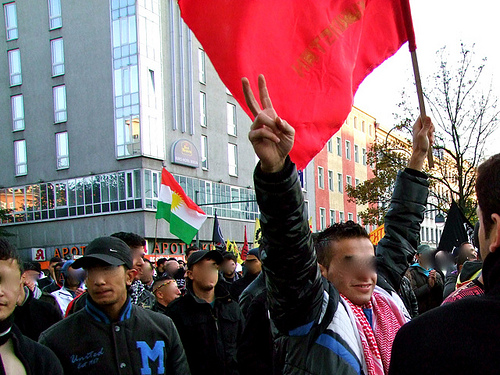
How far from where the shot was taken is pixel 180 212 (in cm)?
1256

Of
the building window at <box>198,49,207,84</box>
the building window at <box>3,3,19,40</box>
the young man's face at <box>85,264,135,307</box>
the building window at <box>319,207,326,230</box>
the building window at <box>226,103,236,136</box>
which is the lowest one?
the building window at <box>319,207,326,230</box>

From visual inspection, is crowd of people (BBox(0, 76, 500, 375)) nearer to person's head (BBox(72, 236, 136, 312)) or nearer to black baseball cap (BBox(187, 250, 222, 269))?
person's head (BBox(72, 236, 136, 312))

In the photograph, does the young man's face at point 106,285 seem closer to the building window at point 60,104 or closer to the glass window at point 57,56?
the building window at point 60,104

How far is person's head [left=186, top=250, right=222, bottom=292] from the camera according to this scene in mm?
5191

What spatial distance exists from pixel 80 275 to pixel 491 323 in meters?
6.00

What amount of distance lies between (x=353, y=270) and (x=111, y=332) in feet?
5.41

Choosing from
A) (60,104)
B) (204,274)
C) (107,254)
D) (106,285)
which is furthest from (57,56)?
(106,285)

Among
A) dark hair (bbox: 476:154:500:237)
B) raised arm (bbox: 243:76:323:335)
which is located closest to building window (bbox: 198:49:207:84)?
Answer: raised arm (bbox: 243:76:323:335)

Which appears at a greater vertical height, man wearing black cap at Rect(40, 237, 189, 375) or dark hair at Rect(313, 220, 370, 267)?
dark hair at Rect(313, 220, 370, 267)

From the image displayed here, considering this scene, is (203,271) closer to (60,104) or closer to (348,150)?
(60,104)

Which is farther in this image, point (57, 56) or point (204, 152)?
point (204, 152)

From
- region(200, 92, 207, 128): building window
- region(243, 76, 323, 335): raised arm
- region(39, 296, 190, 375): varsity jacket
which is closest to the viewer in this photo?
region(243, 76, 323, 335): raised arm

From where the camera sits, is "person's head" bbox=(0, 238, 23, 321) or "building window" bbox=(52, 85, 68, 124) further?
"building window" bbox=(52, 85, 68, 124)

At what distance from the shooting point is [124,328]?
3510 mm
